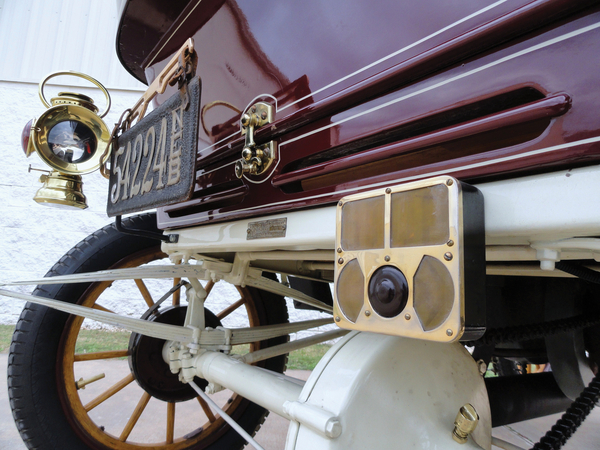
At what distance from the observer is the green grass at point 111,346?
3.08 m

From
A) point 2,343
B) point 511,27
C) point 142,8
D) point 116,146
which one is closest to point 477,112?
point 511,27

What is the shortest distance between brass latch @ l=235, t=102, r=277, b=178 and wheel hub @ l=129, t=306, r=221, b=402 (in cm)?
89

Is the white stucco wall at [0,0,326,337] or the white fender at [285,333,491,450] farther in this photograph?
the white stucco wall at [0,0,326,337]

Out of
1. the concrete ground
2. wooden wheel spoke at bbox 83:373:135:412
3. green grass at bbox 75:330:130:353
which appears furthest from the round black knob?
green grass at bbox 75:330:130:353

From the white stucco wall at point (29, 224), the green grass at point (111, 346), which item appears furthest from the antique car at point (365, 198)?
the white stucco wall at point (29, 224)

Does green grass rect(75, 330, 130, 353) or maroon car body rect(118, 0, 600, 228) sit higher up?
maroon car body rect(118, 0, 600, 228)

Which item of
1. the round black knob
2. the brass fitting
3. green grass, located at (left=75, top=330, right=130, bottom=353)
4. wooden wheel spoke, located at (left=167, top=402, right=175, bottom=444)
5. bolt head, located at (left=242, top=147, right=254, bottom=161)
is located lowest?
green grass, located at (left=75, top=330, right=130, bottom=353)

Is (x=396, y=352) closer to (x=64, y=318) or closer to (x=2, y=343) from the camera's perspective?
(x=64, y=318)

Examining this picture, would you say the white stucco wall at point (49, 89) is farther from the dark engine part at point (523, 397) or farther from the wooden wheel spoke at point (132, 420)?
the dark engine part at point (523, 397)

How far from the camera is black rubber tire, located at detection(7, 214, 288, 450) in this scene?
122cm

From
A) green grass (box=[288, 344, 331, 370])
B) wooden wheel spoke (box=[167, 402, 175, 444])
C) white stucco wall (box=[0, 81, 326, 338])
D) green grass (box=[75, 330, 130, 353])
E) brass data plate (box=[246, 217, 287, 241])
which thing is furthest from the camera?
white stucco wall (box=[0, 81, 326, 338])

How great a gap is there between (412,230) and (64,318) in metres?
1.36

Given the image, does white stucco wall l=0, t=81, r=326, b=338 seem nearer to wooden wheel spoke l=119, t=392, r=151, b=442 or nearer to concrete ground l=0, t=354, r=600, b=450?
concrete ground l=0, t=354, r=600, b=450

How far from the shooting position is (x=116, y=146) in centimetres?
116
